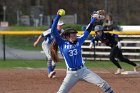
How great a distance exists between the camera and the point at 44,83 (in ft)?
44.0

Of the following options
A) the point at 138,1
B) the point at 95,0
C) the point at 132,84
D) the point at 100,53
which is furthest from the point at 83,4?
the point at 132,84

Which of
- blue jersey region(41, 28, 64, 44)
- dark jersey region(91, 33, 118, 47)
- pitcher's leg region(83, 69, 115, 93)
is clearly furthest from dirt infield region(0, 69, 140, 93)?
pitcher's leg region(83, 69, 115, 93)

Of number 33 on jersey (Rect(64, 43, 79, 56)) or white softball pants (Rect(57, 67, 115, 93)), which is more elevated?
number 33 on jersey (Rect(64, 43, 79, 56))

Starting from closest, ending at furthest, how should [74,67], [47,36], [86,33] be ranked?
1. [74,67]
2. [86,33]
3. [47,36]

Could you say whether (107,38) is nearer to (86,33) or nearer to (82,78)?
(86,33)

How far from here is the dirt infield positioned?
478 inches

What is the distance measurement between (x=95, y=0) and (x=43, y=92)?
46.6 metres

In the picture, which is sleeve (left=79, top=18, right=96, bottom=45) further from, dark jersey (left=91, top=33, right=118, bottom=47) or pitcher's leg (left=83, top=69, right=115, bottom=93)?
dark jersey (left=91, top=33, right=118, bottom=47)

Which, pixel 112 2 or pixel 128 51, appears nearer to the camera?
pixel 128 51

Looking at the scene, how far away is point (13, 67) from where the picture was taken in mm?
18266

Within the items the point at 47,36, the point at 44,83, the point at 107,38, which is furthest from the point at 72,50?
the point at 107,38

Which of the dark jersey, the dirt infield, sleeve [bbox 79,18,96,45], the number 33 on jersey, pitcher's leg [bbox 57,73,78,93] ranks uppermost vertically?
sleeve [bbox 79,18,96,45]

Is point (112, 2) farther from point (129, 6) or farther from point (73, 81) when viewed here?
point (73, 81)

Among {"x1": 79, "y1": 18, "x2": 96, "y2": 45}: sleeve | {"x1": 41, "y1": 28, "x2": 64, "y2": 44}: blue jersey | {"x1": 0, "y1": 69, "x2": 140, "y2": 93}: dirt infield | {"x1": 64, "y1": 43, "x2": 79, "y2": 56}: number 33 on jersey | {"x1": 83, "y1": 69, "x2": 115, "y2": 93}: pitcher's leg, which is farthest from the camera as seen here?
{"x1": 41, "y1": 28, "x2": 64, "y2": 44}: blue jersey
